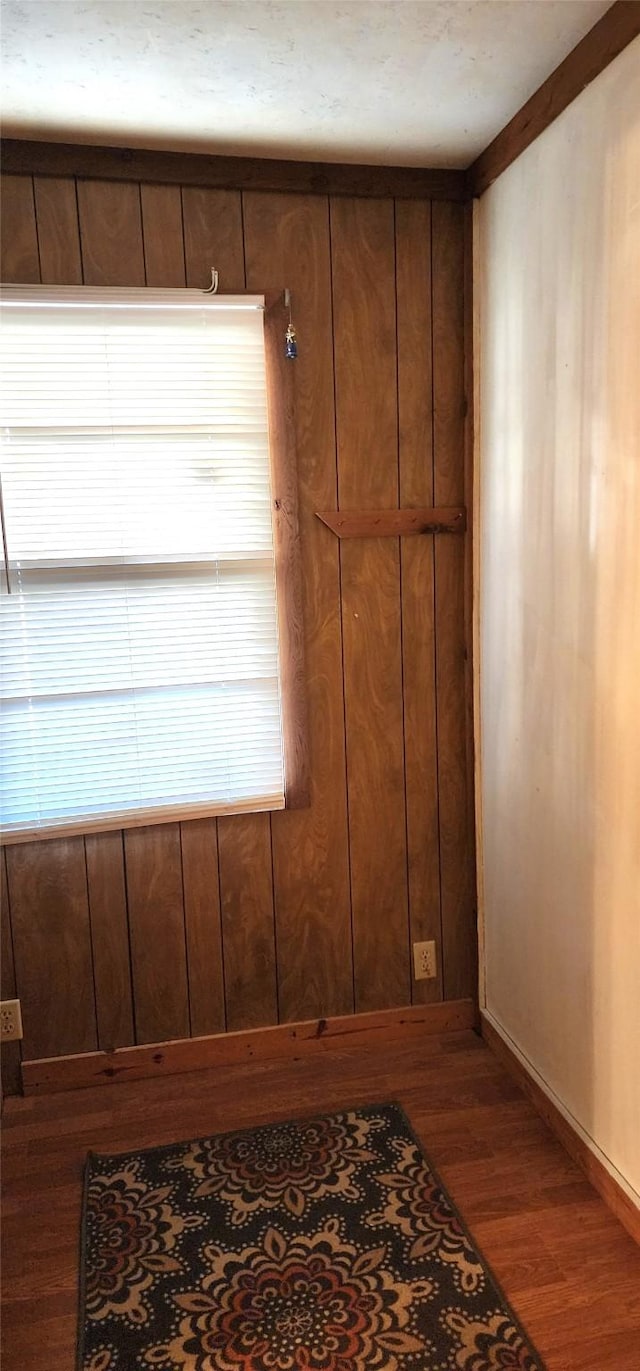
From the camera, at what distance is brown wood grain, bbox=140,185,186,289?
2373mm

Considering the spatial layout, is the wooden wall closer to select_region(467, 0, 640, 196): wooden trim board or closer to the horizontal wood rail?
the horizontal wood rail

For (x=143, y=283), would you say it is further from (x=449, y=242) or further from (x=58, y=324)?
(x=449, y=242)

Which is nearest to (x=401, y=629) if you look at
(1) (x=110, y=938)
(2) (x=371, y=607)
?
(2) (x=371, y=607)

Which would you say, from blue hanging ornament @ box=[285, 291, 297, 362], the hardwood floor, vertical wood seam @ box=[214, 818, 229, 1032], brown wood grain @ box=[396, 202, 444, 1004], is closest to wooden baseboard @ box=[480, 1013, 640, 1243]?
the hardwood floor

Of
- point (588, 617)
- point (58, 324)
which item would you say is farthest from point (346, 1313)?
point (58, 324)

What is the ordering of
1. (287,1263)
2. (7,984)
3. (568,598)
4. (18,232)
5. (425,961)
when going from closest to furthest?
(287,1263), (568,598), (18,232), (7,984), (425,961)

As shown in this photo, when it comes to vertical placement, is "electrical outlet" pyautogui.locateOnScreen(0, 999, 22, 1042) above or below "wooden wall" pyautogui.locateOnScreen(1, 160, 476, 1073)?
below

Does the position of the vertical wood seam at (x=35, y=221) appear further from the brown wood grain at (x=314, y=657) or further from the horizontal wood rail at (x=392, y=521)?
the horizontal wood rail at (x=392, y=521)

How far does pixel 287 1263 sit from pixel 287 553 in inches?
67.7

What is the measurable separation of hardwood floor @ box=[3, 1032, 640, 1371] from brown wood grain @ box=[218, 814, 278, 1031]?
0.59 ft

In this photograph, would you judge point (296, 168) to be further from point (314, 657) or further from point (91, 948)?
point (91, 948)

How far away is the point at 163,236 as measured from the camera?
2.39 m

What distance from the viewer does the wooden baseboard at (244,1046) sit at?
8.56 feet

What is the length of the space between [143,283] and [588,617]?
145cm
